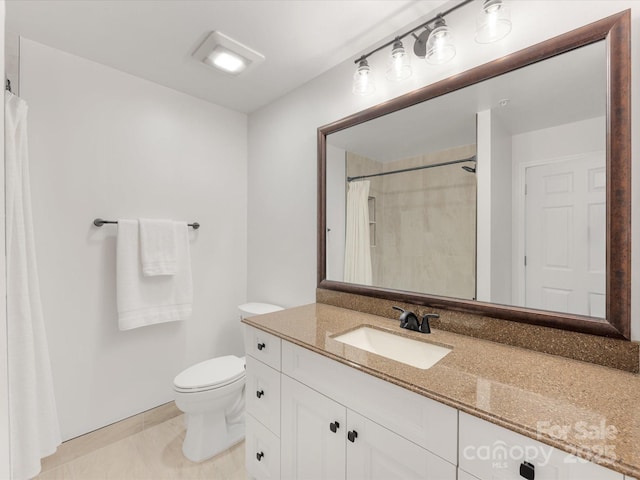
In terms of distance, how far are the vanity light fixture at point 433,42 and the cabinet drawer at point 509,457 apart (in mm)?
1294

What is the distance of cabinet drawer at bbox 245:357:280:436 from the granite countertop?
245 mm

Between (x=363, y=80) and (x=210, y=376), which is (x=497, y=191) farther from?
(x=210, y=376)

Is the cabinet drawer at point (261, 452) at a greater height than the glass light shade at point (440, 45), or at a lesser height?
lesser

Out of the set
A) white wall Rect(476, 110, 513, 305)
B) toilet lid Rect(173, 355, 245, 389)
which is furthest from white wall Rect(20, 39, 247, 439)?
white wall Rect(476, 110, 513, 305)

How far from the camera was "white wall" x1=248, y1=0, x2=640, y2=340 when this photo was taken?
3.30 feet

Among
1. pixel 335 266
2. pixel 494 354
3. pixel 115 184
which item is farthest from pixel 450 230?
pixel 115 184

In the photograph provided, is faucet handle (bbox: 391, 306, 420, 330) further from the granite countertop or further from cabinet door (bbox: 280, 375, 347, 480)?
cabinet door (bbox: 280, 375, 347, 480)

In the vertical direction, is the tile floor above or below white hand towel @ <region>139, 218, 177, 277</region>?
below

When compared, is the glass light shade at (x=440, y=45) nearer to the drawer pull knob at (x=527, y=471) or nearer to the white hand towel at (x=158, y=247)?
the drawer pull knob at (x=527, y=471)

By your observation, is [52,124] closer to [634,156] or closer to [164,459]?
[164,459]

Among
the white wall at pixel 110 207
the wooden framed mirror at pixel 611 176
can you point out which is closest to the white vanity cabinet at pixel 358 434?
the wooden framed mirror at pixel 611 176

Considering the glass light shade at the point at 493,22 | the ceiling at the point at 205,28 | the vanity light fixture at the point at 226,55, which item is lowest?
the glass light shade at the point at 493,22

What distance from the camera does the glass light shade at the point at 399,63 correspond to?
139 centimetres

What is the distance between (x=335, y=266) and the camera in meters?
1.79
